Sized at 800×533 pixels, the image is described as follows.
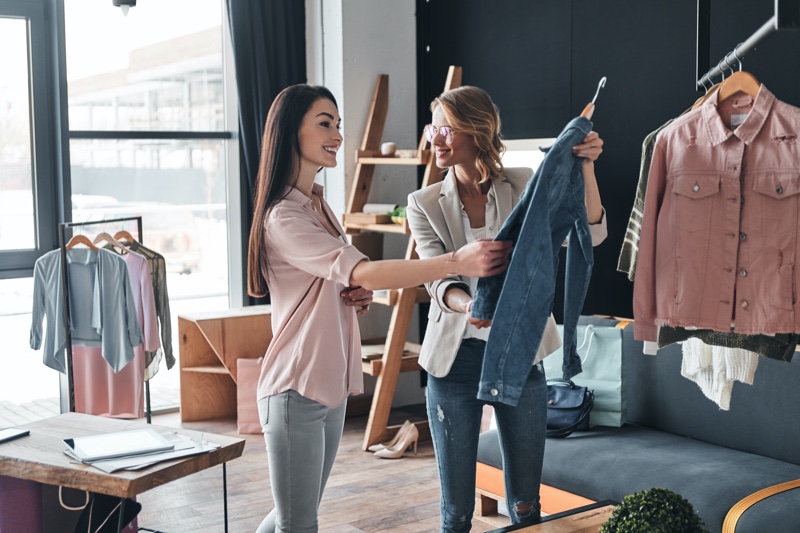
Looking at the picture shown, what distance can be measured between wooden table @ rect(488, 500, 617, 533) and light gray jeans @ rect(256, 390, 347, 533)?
0.49 meters

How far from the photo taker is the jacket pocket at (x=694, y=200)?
2.25m

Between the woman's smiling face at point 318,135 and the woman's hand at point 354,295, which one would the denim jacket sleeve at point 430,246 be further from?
the woman's smiling face at point 318,135

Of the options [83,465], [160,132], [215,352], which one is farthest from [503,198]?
[160,132]

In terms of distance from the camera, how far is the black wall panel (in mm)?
3768

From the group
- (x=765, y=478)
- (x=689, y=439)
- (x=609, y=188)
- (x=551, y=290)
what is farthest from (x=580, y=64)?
(x=551, y=290)

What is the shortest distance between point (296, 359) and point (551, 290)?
2.14 feet

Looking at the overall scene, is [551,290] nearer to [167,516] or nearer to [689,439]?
[689,439]

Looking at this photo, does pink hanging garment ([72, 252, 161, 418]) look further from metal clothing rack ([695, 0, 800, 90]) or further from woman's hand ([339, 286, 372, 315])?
metal clothing rack ([695, 0, 800, 90])

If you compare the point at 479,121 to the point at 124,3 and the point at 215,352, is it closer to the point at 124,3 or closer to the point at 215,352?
the point at 124,3

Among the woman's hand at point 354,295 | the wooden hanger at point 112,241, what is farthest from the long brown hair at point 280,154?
the wooden hanger at point 112,241

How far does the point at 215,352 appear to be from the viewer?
5.40m

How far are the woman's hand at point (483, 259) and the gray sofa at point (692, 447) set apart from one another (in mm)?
1319

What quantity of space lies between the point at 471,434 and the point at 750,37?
1205 mm

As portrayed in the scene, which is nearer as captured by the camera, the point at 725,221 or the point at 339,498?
the point at 725,221
